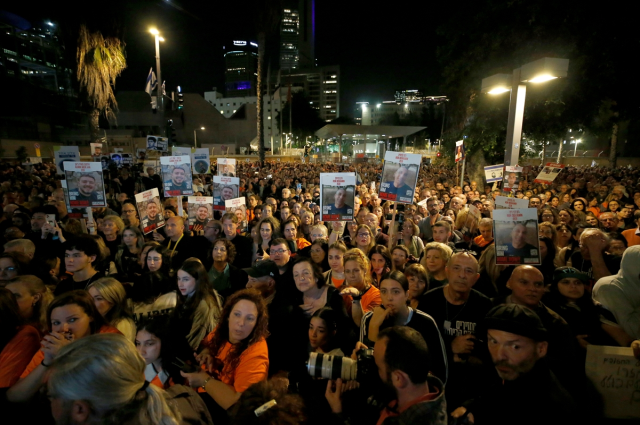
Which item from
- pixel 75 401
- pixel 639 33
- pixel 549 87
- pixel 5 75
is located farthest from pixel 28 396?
pixel 5 75

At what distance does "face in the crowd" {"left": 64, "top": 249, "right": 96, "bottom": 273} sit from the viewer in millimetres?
3766

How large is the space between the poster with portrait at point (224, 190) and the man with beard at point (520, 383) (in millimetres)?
6577

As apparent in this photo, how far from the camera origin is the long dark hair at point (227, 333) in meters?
2.49

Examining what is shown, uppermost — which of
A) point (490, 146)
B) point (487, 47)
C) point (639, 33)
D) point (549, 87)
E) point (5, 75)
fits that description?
point (5, 75)

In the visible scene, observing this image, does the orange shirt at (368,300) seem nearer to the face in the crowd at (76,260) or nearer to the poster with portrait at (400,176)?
the poster with portrait at (400,176)

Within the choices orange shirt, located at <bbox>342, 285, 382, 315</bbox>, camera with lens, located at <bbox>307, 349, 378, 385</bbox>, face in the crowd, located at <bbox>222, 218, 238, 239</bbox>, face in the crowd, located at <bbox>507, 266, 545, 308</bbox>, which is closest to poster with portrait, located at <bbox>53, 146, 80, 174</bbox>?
face in the crowd, located at <bbox>222, 218, 238, 239</bbox>

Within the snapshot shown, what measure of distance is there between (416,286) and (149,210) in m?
5.09

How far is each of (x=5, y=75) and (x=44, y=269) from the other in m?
39.6

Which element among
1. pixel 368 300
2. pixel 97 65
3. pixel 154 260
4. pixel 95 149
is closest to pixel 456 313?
pixel 368 300

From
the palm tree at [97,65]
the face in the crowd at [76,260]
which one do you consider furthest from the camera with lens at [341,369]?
the palm tree at [97,65]

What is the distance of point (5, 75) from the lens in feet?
103

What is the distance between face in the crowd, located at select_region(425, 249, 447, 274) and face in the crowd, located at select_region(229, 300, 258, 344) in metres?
2.26

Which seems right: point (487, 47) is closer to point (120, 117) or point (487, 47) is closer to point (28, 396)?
point (28, 396)

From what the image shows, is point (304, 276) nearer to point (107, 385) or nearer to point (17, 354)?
point (107, 385)
